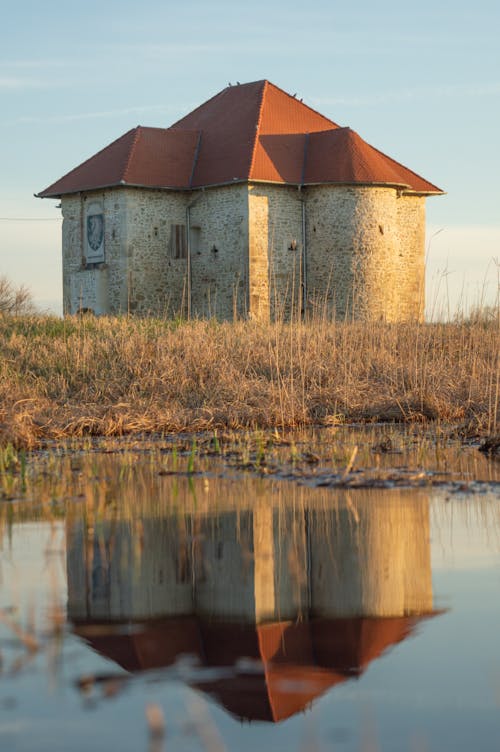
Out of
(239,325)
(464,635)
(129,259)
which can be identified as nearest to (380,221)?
(129,259)

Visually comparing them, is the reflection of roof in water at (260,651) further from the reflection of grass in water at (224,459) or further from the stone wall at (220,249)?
the stone wall at (220,249)

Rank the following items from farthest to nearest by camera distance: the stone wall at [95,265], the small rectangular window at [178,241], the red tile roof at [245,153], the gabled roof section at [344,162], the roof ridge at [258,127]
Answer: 1. the small rectangular window at [178,241]
2. the stone wall at [95,265]
3. the red tile roof at [245,153]
4. the gabled roof section at [344,162]
5. the roof ridge at [258,127]

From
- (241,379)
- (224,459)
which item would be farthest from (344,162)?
(224,459)

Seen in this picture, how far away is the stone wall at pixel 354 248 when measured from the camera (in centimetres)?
3878

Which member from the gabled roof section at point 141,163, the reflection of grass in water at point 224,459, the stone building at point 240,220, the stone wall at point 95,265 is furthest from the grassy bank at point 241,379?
the gabled roof section at point 141,163

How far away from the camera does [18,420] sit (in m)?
11.8

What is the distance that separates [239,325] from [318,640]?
15.5 metres

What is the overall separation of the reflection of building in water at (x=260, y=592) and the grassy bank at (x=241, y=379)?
5.62m

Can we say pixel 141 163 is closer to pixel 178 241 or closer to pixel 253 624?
pixel 178 241

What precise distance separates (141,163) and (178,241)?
3235mm

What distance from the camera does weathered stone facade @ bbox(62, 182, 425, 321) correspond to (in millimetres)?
38750

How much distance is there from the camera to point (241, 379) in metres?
15.4

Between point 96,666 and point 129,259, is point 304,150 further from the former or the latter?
point 96,666

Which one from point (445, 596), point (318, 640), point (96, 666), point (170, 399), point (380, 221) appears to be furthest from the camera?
point (380, 221)
